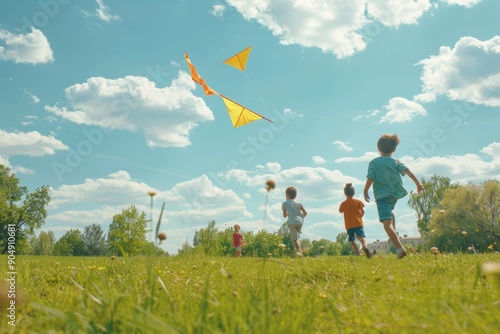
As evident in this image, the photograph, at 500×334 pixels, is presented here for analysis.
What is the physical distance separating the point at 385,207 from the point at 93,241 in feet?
466

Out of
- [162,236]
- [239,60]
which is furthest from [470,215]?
[162,236]

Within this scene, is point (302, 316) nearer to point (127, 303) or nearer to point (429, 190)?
point (127, 303)

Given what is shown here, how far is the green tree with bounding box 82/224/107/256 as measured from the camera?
12537 centimetres

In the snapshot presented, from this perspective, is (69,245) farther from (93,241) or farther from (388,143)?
(388,143)

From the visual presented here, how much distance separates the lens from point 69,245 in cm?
11362

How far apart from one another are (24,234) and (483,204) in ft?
227

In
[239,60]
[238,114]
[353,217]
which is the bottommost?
[353,217]

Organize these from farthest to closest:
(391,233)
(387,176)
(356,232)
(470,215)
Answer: (470,215), (356,232), (387,176), (391,233)

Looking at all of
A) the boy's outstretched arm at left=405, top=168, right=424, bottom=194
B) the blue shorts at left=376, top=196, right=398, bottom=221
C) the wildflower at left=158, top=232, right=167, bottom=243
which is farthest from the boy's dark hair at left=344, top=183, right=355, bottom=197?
the wildflower at left=158, top=232, right=167, bottom=243

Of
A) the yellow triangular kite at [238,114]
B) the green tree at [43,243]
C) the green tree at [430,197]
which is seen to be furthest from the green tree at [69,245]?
the yellow triangular kite at [238,114]

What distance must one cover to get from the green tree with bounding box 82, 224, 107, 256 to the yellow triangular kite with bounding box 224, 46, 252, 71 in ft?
398

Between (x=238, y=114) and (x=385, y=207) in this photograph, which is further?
(x=238, y=114)

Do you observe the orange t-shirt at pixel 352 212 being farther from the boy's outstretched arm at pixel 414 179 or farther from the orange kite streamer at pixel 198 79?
the orange kite streamer at pixel 198 79

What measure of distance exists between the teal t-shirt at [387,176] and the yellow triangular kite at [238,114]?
6.23m
